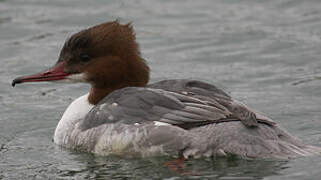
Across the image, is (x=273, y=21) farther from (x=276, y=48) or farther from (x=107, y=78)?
(x=107, y=78)

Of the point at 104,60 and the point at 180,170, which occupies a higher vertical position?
the point at 104,60

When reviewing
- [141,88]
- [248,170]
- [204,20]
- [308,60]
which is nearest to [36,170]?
[141,88]

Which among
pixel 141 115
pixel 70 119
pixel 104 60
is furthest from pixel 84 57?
pixel 141 115

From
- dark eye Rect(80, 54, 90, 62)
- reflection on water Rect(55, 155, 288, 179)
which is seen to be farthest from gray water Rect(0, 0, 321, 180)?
dark eye Rect(80, 54, 90, 62)

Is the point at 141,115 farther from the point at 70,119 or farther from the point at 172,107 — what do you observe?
the point at 70,119

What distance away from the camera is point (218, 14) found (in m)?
14.3

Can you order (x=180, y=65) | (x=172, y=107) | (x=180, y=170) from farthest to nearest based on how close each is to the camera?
(x=180, y=65) < (x=172, y=107) < (x=180, y=170)

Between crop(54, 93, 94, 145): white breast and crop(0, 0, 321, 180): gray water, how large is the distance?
131mm

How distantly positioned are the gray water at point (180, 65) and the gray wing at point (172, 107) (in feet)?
1.27

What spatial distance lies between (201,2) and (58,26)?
8.52 ft

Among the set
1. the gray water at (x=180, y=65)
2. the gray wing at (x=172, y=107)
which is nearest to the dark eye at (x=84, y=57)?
the gray wing at (x=172, y=107)

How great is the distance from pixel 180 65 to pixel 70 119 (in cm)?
362

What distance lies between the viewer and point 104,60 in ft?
29.7

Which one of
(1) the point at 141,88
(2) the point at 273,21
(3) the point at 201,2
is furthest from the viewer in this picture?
(3) the point at 201,2
